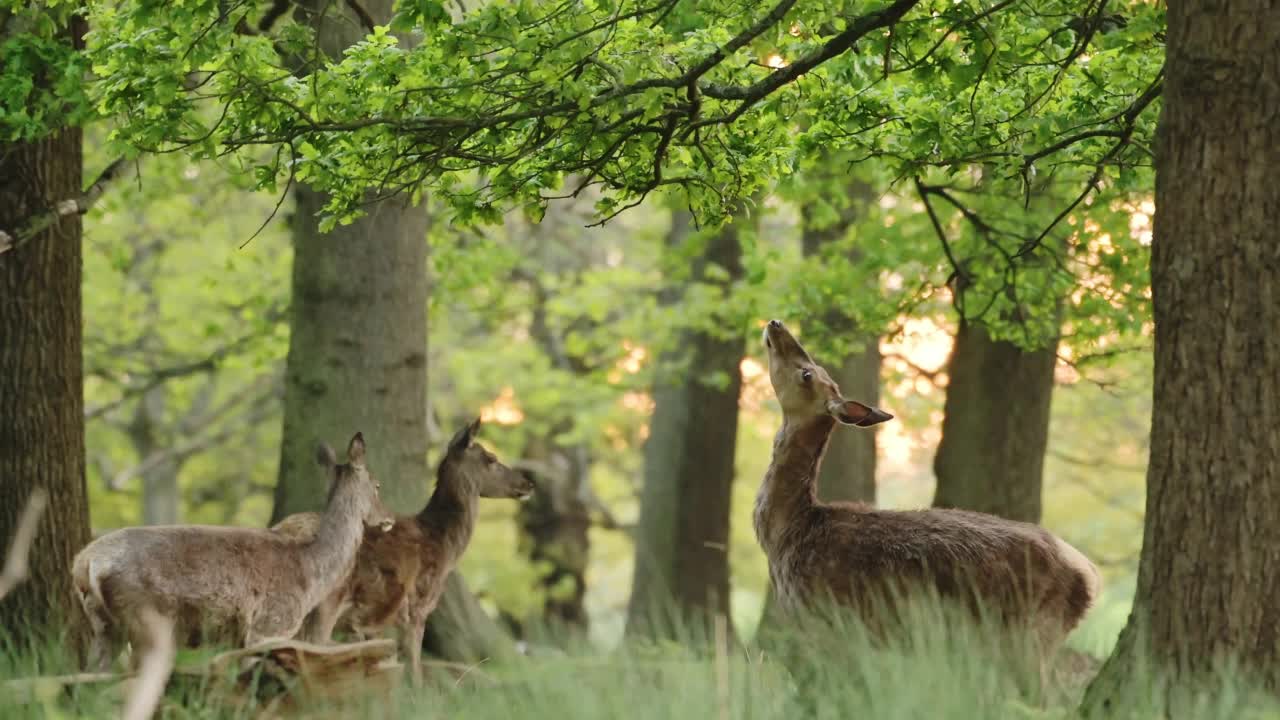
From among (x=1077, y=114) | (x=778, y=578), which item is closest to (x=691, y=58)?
(x=1077, y=114)

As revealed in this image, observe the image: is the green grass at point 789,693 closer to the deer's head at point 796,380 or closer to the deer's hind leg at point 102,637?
the deer's hind leg at point 102,637

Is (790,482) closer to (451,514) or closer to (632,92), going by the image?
(632,92)

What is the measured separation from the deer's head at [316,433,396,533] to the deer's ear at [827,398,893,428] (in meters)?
3.06

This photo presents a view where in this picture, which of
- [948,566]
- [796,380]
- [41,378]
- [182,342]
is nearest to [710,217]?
[796,380]

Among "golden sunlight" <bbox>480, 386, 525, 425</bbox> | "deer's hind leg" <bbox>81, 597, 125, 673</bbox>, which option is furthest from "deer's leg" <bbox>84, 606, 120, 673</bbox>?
"golden sunlight" <bbox>480, 386, 525, 425</bbox>

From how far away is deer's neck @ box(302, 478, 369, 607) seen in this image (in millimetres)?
8758

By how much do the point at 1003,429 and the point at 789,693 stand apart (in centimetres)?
788

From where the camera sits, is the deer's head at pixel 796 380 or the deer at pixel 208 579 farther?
the deer's head at pixel 796 380

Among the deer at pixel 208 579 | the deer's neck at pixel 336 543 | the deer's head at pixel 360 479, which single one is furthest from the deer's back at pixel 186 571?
the deer's head at pixel 360 479

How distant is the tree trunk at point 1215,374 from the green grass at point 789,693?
1.00 ft

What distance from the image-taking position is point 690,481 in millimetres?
17562

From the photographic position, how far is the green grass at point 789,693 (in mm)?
5445

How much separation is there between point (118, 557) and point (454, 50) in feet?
10.1

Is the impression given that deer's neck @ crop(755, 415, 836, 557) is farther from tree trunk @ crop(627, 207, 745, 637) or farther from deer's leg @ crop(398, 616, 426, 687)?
tree trunk @ crop(627, 207, 745, 637)
